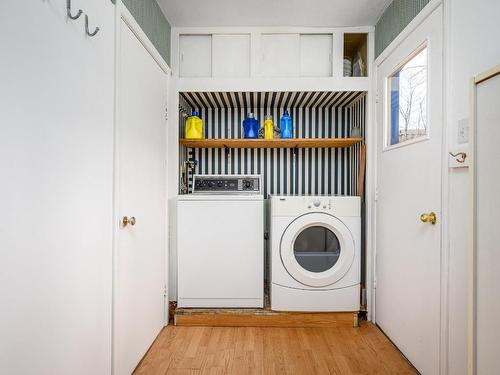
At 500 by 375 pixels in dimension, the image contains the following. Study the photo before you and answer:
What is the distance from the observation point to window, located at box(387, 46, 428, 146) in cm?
180

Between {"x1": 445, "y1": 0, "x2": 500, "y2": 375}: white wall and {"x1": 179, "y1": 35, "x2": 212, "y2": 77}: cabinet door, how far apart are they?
167cm

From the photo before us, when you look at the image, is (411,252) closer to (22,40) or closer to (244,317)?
(244,317)

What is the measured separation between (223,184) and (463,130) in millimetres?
1774

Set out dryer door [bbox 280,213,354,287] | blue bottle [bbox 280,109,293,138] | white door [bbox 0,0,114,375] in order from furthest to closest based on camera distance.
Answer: blue bottle [bbox 280,109,293,138] → dryer door [bbox 280,213,354,287] → white door [bbox 0,0,114,375]

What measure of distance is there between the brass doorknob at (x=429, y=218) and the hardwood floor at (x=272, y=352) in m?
0.93

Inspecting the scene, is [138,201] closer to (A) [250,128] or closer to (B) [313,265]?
(A) [250,128]

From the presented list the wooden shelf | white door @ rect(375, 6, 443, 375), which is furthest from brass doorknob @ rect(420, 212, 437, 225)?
the wooden shelf

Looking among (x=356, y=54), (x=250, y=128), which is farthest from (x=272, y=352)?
(x=356, y=54)

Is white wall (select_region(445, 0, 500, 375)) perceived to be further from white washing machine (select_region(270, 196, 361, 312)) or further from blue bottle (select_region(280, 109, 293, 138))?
blue bottle (select_region(280, 109, 293, 138))

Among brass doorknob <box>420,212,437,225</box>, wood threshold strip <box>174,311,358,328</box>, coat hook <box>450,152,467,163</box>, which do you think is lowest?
wood threshold strip <box>174,311,358,328</box>

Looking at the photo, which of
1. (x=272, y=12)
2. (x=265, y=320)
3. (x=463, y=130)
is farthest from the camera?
(x=265, y=320)

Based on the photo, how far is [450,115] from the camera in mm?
1509

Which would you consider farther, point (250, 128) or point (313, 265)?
point (250, 128)

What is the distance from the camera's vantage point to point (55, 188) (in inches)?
42.4
